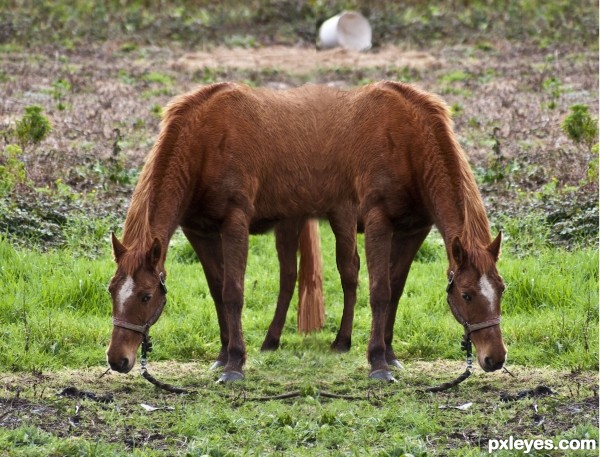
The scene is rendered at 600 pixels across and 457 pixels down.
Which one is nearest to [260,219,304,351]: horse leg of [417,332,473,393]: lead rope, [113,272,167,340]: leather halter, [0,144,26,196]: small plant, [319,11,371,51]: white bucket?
[417,332,473,393]: lead rope

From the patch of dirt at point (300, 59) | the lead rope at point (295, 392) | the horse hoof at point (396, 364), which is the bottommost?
the horse hoof at point (396, 364)

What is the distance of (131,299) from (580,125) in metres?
8.21

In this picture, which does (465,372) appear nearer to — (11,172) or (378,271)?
(378,271)

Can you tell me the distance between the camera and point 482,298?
6926 millimetres

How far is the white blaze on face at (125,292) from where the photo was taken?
22.3 feet

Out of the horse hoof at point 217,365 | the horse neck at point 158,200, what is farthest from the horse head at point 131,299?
the horse hoof at point 217,365

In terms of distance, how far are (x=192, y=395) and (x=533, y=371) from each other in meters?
2.63

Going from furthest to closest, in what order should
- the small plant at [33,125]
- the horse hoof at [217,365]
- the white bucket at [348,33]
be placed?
the white bucket at [348,33] → the small plant at [33,125] → the horse hoof at [217,365]

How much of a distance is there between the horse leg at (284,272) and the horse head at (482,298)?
2255 mm

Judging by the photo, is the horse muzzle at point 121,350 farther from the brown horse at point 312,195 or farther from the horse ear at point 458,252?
the horse ear at point 458,252

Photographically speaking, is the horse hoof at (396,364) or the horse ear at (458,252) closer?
the horse ear at (458,252)

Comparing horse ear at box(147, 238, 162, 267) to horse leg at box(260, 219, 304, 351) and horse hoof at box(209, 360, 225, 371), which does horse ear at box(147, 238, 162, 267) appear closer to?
horse hoof at box(209, 360, 225, 371)

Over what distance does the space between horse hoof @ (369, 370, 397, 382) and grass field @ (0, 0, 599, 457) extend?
104 mm

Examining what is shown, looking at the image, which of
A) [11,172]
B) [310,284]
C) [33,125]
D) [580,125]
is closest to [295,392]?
[310,284]
